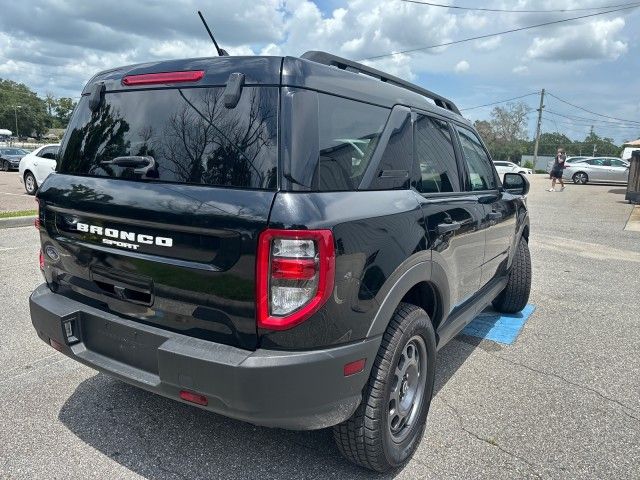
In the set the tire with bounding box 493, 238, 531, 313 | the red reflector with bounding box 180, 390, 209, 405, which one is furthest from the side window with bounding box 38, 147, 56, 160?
the tire with bounding box 493, 238, 531, 313

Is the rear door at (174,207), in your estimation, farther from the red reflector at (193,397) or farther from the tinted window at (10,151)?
the tinted window at (10,151)

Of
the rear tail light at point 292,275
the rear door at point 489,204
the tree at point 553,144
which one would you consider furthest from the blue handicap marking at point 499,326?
the tree at point 553,144

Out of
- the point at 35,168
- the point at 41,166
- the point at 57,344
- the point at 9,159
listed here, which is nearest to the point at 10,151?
the point at 9,159

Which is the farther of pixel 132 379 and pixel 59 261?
pixel 59 261

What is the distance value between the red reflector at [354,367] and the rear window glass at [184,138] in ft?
2.66

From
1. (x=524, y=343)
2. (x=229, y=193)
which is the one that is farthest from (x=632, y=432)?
(x=229, y=193)

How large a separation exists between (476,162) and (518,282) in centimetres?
160

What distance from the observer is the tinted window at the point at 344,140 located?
2.07 metres

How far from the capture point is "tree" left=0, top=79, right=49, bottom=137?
100188 millimetres

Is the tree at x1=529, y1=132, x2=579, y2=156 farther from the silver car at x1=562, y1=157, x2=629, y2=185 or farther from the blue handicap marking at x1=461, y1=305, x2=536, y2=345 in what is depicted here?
the blue handicap marking at x1=461, y1=305, x2=536, y2=345

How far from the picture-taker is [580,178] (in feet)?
86.6

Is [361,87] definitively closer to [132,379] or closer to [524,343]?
[132,379]

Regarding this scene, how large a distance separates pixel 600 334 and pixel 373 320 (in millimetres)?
3386

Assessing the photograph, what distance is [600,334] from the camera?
451 centimetres
